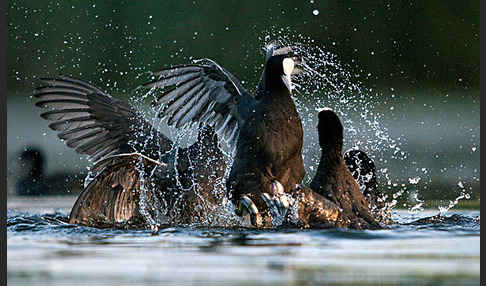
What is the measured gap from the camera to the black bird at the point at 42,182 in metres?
10.8

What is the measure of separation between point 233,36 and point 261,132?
25.0ft

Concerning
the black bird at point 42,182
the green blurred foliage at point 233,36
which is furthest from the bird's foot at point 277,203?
the green blurred foliage at point 233,36

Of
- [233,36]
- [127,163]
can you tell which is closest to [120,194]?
[127,163]

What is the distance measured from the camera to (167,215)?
23.5ft

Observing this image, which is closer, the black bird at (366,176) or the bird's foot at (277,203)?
the bird's foot at (277,203)

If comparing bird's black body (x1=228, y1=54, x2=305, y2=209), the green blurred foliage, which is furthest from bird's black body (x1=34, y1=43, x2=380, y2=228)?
the green blurred foliage

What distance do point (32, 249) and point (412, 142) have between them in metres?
7.41

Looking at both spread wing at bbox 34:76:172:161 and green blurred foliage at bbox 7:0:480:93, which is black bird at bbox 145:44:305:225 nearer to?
spread wing at bbox 34:76:172:161

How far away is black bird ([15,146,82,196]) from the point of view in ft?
35.3

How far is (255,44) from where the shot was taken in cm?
1401

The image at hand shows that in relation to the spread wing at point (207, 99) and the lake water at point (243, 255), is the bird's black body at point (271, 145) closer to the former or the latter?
the spread wing at point (207, 99)

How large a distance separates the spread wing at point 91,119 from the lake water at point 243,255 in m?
1.19

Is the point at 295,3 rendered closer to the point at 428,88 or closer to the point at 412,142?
the point at 428,88

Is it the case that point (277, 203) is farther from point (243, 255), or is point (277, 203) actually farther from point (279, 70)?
point (243, 255)
